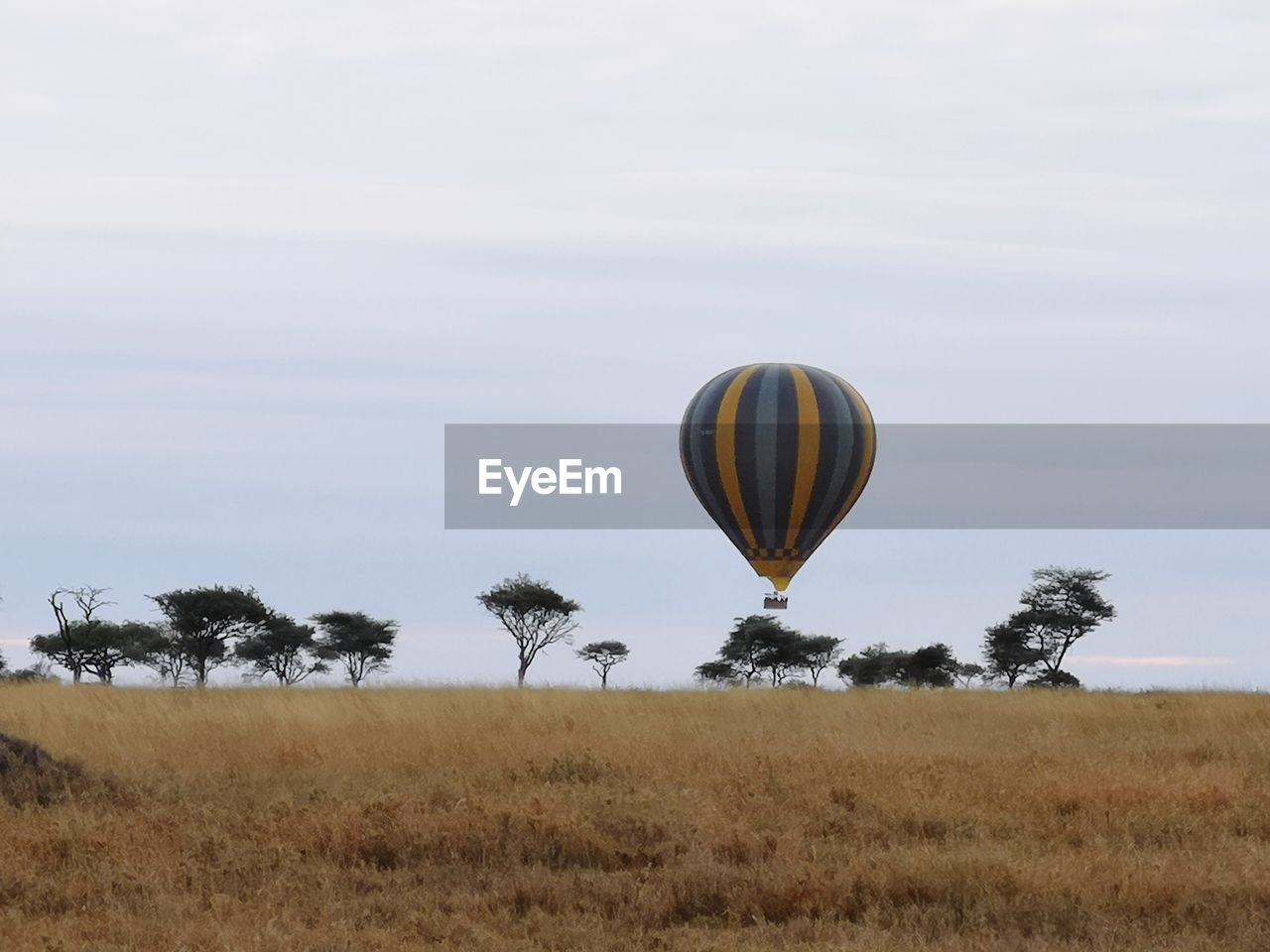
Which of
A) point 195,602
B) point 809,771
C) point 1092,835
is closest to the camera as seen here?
point 1092,835

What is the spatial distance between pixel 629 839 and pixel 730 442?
895 inches

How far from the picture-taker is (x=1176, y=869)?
1098cm

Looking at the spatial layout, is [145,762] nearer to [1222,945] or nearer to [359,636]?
[1222,945]

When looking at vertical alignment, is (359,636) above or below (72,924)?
above

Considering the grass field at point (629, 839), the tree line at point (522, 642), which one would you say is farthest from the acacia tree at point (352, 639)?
the grass field at point (629, 839)

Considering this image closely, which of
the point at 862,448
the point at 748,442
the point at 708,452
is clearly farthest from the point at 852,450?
the point at 708,452

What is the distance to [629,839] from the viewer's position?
12234 mm

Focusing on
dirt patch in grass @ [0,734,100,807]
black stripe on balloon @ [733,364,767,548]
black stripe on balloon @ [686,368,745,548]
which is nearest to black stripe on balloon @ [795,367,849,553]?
black stripe on balloon @ [733,364,767,548]

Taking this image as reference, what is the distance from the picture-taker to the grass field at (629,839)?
9.66 meters

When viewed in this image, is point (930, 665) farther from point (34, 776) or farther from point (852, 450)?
point (34, 776)

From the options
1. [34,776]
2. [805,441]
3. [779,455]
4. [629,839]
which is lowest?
[629,839]

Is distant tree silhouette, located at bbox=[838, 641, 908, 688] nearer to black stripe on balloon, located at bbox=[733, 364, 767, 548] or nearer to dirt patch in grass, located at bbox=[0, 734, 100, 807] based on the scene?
black stripe on balloon, located at bbox=[733, 364, 767, 548]

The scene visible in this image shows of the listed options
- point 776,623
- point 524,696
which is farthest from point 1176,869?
point 776,623

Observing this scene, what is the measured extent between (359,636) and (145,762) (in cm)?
3865
